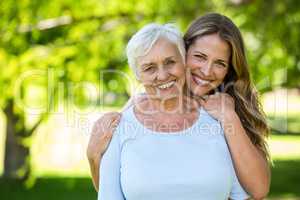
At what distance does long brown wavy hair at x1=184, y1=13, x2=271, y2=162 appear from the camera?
301cm

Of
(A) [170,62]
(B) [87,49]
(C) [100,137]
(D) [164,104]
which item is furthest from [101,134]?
(B) [87,49]

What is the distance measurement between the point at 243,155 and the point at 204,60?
1.56 ft

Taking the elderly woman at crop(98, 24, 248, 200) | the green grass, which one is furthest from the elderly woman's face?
the green grass

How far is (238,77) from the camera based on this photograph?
123 inches

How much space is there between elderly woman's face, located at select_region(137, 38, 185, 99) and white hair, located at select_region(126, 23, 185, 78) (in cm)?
2

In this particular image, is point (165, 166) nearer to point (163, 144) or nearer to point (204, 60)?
point (163, 144)

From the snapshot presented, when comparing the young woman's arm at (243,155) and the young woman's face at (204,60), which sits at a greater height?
the young woman's face at (204,60)

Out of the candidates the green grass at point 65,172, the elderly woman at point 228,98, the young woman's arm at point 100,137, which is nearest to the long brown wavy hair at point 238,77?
the elderly woman at point 228,98

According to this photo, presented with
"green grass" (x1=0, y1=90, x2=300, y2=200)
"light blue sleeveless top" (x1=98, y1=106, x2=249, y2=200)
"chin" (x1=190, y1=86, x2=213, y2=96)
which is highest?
"chin" (x1=190, y1=86, x2=213, y2=96)

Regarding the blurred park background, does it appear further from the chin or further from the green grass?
the chin

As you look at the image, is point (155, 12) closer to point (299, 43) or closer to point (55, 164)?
point (299, 43)

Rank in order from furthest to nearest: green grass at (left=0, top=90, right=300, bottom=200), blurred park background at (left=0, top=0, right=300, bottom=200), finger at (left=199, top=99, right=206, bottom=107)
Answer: green grass at (left=0, top=90, right=300, bottom=200), blurred park background at (left=0, top=0, right=300, bottom=200), finger at (left=199, top=99, right=206, bottom=107)

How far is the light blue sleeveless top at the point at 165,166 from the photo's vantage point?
2.66 meters

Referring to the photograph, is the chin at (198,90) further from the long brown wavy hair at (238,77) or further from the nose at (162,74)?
the nose at (162,74)
